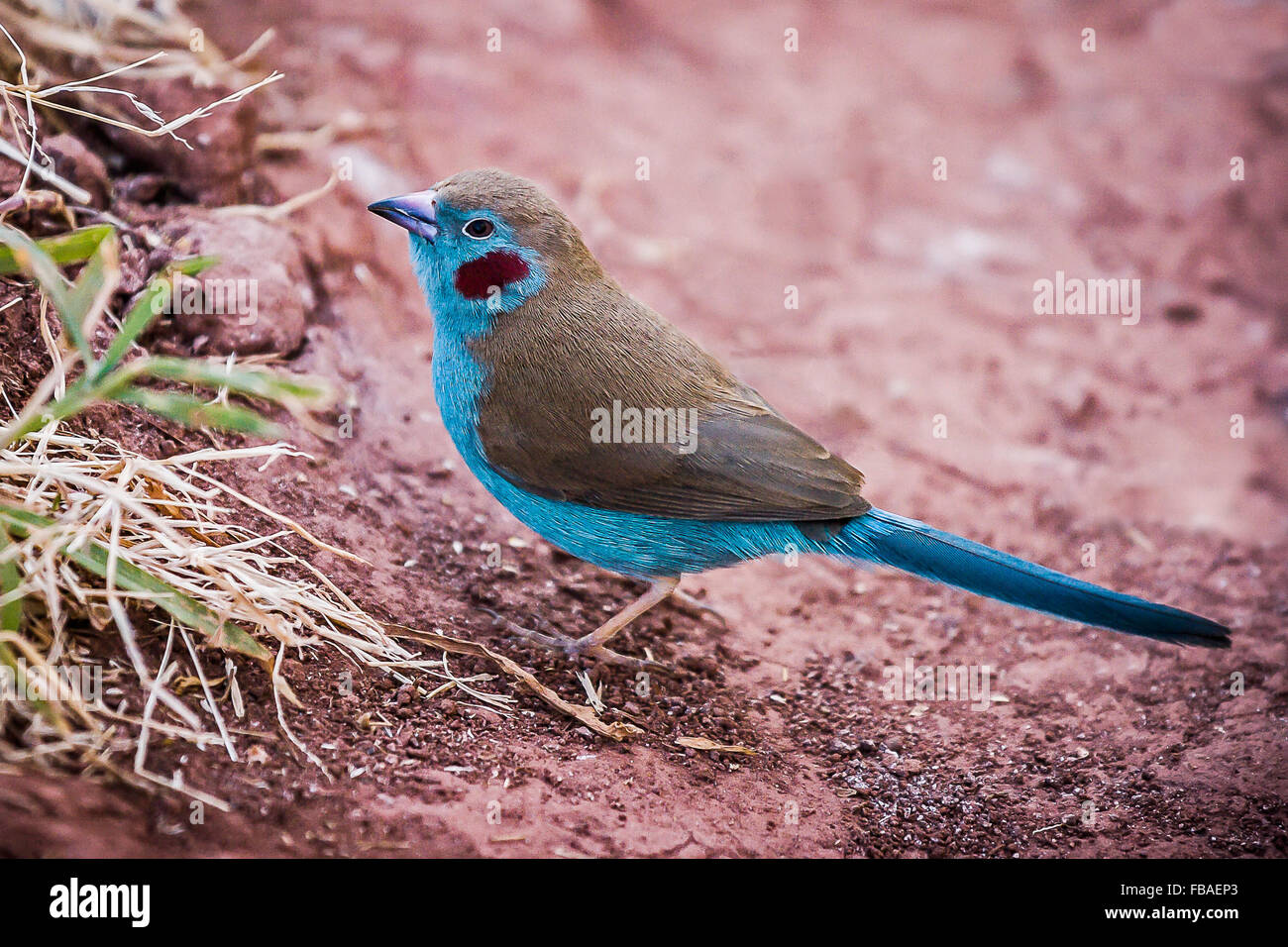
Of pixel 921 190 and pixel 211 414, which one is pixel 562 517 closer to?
pixel 211 414

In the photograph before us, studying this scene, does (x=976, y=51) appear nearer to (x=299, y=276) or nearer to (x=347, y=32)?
(x=347, y=32)

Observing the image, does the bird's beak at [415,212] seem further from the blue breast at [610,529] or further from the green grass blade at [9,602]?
the green grass blade at [9,602]

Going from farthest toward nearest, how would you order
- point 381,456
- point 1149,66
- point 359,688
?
point 1149,66, point 381,456, point 359,688

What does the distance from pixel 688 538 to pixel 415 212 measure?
1345 mm

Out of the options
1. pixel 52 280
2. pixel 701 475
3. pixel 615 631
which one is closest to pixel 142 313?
pixel 52 280

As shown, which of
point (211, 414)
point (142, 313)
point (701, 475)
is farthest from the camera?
point (701, 475)

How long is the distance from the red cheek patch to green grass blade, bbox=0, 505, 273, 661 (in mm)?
1341

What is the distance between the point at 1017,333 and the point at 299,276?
3387 mm

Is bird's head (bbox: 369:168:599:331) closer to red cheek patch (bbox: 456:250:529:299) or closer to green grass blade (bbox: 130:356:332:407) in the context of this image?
red cheek patch (bbox: 456:250:529:299)

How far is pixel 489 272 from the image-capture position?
3.50 m

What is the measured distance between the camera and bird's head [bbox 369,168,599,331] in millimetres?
3477

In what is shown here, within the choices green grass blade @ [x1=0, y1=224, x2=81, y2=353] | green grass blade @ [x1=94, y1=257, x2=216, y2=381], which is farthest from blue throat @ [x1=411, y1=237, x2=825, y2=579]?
green grass blade @ [x1=0, y1=224, x2=81, y2=353]

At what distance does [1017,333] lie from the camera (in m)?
5.42
